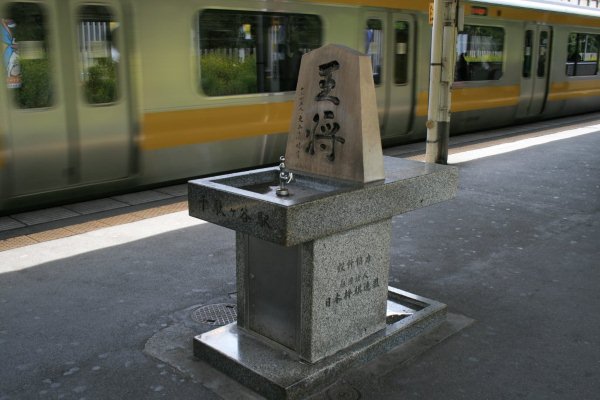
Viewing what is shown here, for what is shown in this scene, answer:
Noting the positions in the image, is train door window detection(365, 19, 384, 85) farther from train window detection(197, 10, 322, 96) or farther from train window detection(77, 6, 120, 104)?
train window detection(77, 6, 120, 104)

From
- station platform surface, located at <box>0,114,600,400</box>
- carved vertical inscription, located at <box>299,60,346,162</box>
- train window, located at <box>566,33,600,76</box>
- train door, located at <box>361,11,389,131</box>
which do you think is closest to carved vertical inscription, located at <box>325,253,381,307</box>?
station platform surface, located at <box>0,114,600,400</box>

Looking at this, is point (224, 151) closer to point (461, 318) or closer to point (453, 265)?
point (453, 265)

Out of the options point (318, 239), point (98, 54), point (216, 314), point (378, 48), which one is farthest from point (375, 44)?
point (318, 239)

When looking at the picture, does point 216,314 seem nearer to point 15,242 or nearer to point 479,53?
point 15,242

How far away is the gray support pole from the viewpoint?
27.3 feet

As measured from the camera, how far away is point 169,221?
621cm

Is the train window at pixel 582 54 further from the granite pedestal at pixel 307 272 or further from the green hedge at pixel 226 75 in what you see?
the granite pedestal at pixel 307 272

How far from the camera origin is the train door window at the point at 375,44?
951cm

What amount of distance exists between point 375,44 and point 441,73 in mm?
1631

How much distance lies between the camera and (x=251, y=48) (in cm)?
784

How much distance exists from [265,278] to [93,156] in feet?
12.6

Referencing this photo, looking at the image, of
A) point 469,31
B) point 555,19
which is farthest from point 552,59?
point 469,31

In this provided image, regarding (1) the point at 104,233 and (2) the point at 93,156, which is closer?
(1) the point at 104,233

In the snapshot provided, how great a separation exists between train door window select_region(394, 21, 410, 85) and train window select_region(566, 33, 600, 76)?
629 cm
